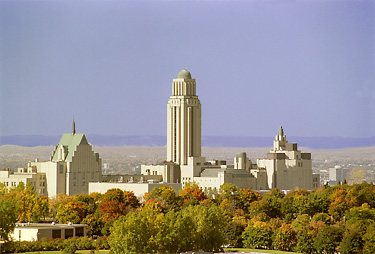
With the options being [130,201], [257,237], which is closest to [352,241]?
[257,237]

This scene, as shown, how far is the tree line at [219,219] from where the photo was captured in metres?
108

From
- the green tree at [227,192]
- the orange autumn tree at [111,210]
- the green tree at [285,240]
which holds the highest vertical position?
the green tree at [227,192]

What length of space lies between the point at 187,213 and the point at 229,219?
11.6m

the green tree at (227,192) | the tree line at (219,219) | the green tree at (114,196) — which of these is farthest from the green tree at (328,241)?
the green tree at (227,192)

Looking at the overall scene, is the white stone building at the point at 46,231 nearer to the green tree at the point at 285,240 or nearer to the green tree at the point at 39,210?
the green tree at the point at 39,210

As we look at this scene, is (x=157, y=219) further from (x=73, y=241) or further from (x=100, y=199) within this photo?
(x=100, y=199)

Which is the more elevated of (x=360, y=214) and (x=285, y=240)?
(x=360, y=214)

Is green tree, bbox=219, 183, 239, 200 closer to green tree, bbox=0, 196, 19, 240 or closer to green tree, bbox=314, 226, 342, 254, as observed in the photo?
green tree, bbox=314, 226, 342, 254

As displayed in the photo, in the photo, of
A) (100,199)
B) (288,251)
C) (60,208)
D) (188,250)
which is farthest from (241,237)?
(100,199)

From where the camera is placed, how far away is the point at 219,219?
118812 millimetres

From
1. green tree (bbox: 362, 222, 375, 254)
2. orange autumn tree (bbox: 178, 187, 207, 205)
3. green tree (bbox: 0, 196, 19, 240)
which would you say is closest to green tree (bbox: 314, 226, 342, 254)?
green tree (bbox: 362, 222, 375, 254)

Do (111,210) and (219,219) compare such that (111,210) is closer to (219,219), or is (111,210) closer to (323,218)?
(219,219)

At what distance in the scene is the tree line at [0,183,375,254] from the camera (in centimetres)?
10788

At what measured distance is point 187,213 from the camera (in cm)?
12144
